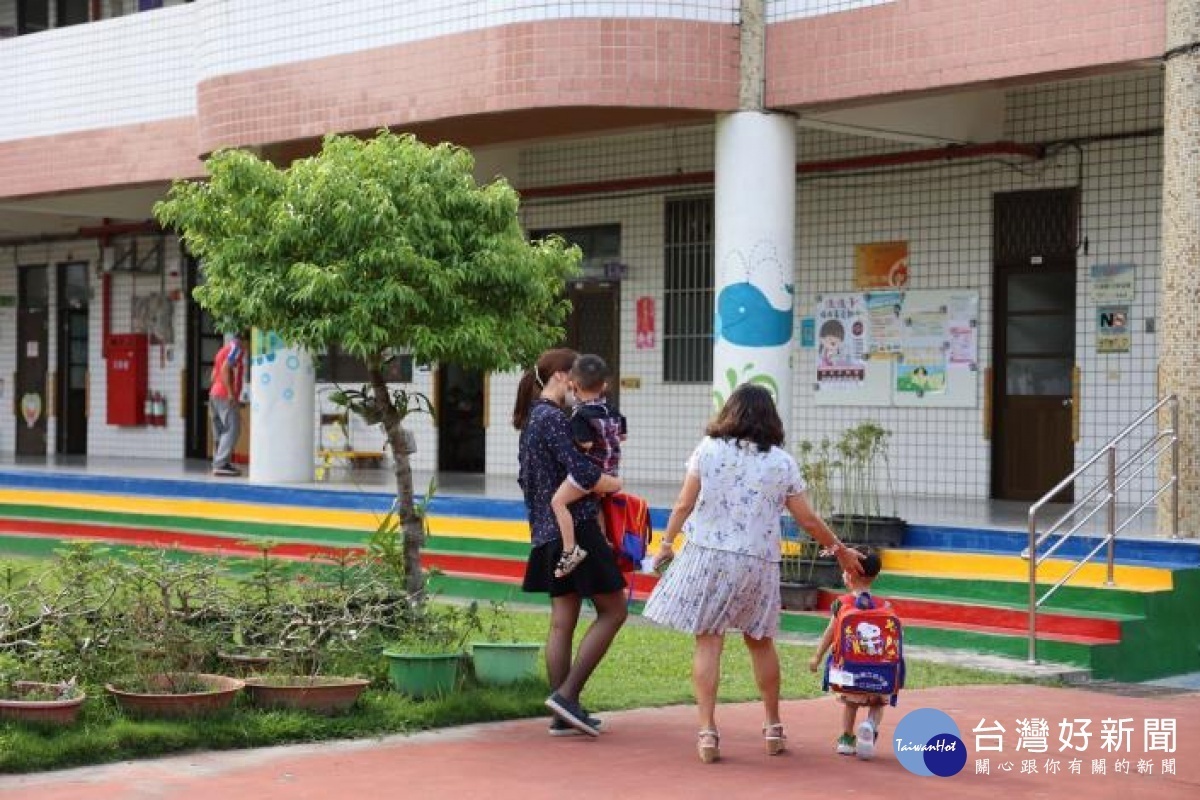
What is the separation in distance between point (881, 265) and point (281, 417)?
21.2 feet

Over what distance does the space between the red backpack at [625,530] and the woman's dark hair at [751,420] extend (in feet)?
2.66

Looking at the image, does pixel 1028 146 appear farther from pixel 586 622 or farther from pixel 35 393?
pixel 35 393

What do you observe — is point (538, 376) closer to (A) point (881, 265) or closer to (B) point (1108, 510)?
(B) point (1108, 510)

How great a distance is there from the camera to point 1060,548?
13.3m

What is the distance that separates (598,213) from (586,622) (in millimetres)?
8441

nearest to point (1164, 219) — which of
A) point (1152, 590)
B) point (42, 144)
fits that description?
point (1152, 590)

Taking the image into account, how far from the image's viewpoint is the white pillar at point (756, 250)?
15516 mm

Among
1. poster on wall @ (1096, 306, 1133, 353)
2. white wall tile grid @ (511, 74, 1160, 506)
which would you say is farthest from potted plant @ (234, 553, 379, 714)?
poster on wall @ (1096, 306, 1133, 353)

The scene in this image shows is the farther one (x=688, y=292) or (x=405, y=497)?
(x=688, y=292)

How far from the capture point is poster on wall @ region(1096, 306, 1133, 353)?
1656 centimetres

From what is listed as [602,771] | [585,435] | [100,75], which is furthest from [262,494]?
[602,771]

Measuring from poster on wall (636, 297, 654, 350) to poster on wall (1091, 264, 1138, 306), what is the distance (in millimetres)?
5394

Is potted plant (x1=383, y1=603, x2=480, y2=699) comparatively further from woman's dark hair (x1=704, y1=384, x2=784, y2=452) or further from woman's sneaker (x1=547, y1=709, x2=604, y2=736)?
woman's dark hair (x1=704, y1=384, x2=784, y2=452)

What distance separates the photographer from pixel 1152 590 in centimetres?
1214
